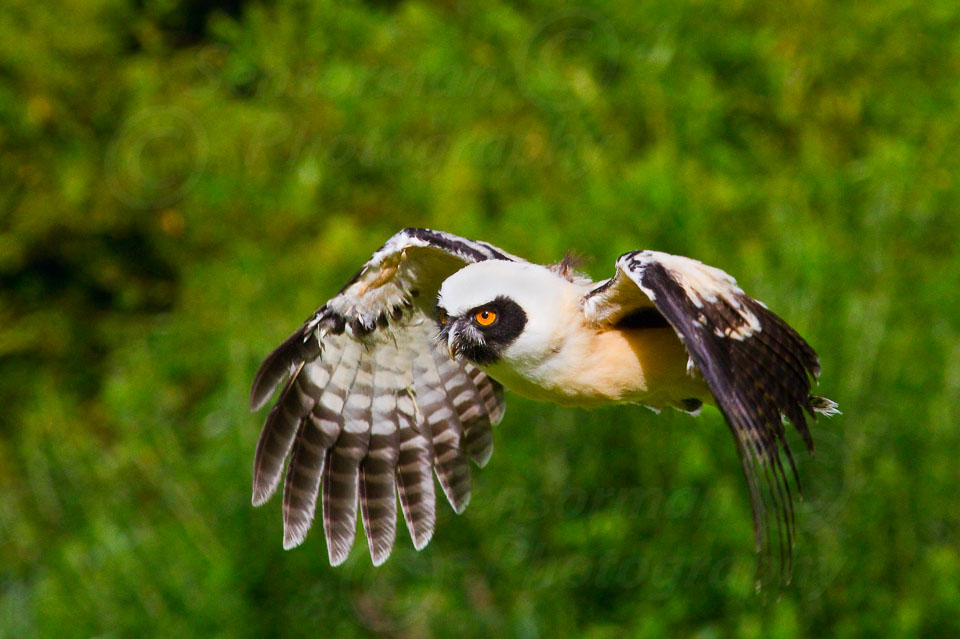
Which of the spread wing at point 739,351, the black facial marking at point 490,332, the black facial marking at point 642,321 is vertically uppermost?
the black facial marking at point 490,332

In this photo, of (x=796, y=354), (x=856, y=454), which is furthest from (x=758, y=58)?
→ (x=796, y=354)

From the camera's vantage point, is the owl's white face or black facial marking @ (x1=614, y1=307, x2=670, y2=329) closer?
the owl's white face

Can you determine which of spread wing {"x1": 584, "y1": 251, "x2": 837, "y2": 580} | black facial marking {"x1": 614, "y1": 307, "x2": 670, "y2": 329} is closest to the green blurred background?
black facial marking {"x1": 614, "y1": 307, "x2": 670, "y2": 329}

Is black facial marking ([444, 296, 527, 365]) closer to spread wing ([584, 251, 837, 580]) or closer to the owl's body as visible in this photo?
the owl's body

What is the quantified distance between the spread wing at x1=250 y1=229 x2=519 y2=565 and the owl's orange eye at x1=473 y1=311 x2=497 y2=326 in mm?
519

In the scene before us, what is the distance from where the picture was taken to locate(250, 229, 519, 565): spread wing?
515 cm

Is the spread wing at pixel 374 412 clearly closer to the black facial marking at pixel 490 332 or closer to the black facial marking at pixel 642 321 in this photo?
the black facial marking at pixel 490 332

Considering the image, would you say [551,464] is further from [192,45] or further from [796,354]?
[192,45]

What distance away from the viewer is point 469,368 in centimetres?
558

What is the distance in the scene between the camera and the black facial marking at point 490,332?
448 cm

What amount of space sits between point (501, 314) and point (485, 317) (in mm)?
57

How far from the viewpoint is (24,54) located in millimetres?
12633

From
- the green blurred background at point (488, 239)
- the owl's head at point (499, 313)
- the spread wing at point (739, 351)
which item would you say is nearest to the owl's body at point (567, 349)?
the owl's head at point (499, 313)

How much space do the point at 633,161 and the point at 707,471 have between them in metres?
3.75
